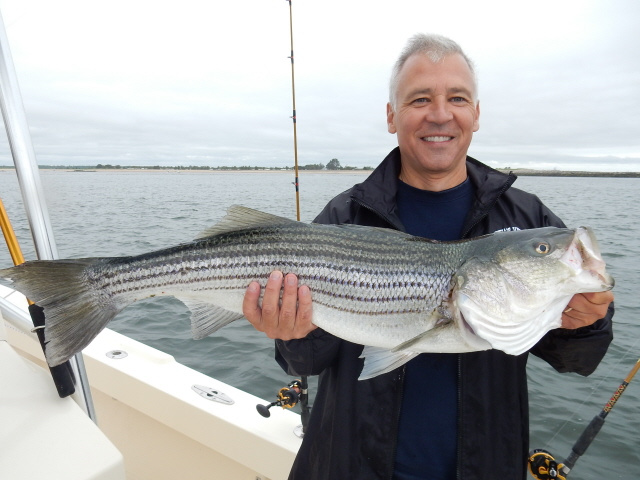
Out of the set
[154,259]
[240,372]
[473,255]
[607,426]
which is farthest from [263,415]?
[607,426]

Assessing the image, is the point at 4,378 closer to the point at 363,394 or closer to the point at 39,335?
the point at 39,335

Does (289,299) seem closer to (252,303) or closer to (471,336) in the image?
(252,303)

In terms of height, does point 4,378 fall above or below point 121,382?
above

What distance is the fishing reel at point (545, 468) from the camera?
2.94 meters

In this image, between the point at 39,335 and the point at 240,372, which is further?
the point at 240,372

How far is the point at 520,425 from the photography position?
2.39 m

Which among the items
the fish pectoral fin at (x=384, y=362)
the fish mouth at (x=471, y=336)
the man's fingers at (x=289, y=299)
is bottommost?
the fish pectoral fin at (x=384, y=362)

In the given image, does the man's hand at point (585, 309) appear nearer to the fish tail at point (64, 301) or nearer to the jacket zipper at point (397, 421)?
the jacket zipper at point (397, 421)

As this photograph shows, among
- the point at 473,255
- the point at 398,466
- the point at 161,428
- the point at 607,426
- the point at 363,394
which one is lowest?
the point at 607,426

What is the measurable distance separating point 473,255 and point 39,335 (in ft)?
8.20

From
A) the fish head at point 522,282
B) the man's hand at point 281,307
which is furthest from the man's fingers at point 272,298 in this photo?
the fish head at point 522,282

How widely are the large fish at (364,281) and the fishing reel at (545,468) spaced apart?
133 centimetres

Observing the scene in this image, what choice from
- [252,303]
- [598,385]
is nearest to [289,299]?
[252,303]

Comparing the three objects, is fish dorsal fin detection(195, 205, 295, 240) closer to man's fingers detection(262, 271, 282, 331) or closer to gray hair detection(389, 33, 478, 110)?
man's fingers detection(262, 271, 282, 331)
